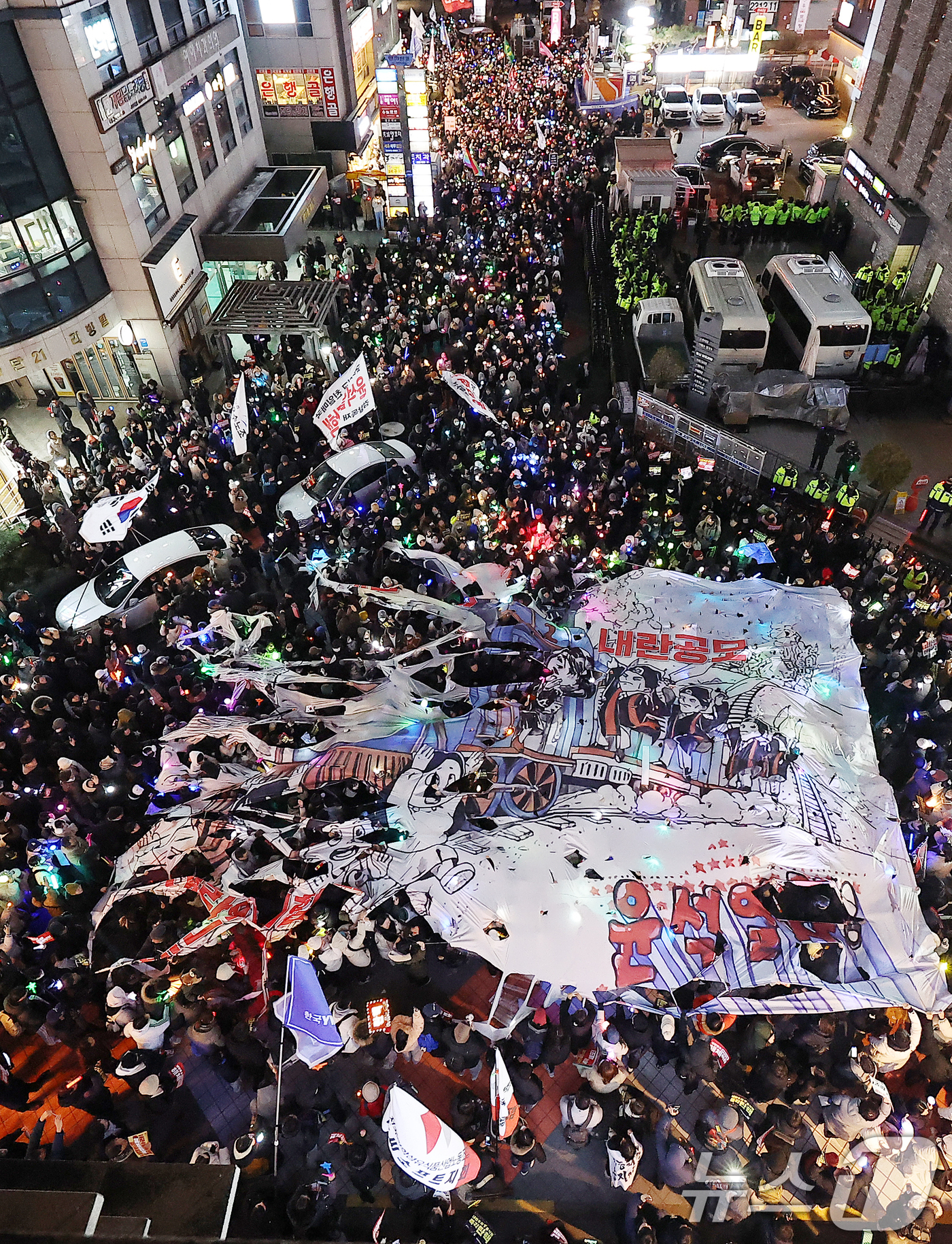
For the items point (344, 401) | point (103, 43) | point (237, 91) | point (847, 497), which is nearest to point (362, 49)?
point (237, 91)

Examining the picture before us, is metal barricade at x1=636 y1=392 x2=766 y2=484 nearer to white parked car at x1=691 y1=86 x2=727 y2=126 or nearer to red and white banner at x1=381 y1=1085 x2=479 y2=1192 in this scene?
red and white banner at x1=381 y1=1085 x2=479 y2=1192

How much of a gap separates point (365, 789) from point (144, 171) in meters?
18.8

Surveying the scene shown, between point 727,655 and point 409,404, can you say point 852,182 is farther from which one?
point 727,655

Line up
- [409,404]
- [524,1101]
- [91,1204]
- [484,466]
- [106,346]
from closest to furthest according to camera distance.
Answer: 1. [91,1204]
2. [524,1101]
3. [484,466]
4. [409,404]
5. [106,346]

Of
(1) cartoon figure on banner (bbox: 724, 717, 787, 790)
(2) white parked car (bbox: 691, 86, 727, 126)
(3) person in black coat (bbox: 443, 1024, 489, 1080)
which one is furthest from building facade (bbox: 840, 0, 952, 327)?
(3) person in black coat (bbox: 443, 1024, 489, 1080)

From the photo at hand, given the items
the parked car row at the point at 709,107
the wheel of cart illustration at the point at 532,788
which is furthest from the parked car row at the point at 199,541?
the parked car row at the point at 709,107

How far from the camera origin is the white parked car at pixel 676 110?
36.8 metres

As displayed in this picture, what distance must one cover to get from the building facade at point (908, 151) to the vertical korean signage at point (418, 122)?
46.0 ft

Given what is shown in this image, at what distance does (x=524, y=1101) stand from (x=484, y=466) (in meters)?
10.5

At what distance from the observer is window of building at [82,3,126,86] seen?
1744cm

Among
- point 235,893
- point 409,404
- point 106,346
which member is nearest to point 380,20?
point 106,346

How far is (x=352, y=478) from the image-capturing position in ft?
51.1

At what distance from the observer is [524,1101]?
328 inches

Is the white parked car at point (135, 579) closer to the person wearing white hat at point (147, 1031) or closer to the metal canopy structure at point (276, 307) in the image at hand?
the person wearing white hat at point (147, 1031)
